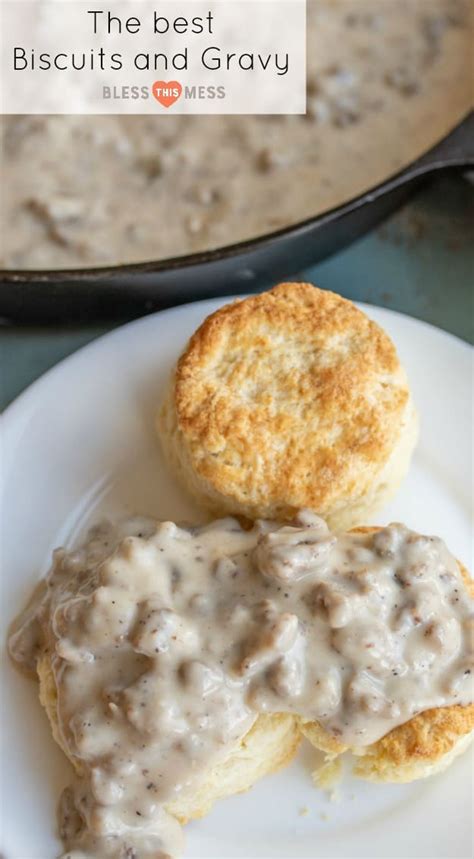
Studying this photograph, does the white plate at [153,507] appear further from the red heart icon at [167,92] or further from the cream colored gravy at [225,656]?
the red heart icon at [167,92]

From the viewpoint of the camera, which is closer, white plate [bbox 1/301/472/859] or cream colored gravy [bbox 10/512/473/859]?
cream colored gravy [bbox 10/512/473/859]

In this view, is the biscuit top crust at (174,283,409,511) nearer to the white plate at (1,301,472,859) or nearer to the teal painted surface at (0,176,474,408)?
the white plate at (1,301,472,859)

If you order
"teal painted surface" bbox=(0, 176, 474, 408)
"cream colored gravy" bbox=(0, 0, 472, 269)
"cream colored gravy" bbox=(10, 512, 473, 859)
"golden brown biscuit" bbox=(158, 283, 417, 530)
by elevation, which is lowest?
"cream colored gravy" bbox=(10, 512, 473, 859)

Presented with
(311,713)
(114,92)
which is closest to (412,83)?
(114,92)

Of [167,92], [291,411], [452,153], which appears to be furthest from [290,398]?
[167,92]

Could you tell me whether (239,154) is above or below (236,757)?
above

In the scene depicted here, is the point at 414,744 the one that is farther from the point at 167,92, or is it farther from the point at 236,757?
the point at 167,92

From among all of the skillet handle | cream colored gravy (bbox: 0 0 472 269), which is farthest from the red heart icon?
the skillet handle

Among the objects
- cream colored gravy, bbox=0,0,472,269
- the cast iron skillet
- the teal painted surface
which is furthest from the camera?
the teal painted surface
